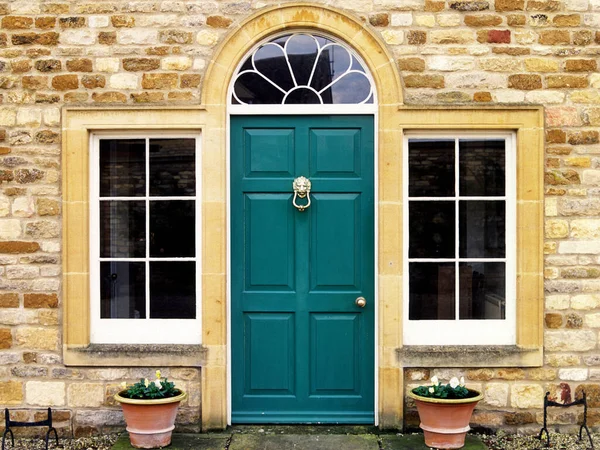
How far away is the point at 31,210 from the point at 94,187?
524 millimetres

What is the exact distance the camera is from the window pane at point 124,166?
6035mm

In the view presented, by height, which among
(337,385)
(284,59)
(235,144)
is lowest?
(337,385)

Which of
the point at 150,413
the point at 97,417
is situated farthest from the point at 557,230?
the point at 97,417

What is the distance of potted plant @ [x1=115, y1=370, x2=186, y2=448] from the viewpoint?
17.8 feet

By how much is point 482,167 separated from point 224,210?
213 centimetres

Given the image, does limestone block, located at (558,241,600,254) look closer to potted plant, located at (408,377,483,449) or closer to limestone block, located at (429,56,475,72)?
potted plant, located at (408,377,483,449)

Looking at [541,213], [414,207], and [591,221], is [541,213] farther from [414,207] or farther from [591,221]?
[414,207]

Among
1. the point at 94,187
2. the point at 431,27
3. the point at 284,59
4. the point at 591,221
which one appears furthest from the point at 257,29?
the point at 591,221

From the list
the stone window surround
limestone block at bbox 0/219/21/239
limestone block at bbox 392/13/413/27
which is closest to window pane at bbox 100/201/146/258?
the stone window surround

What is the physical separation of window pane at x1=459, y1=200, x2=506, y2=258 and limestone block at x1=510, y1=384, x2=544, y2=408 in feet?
3.49

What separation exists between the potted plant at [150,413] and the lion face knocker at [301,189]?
5.61 ft

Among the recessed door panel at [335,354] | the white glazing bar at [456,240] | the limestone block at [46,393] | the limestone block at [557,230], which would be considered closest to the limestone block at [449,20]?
the white glazing bar at [456,240]

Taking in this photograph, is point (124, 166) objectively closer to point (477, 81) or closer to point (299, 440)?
point (299, 440)

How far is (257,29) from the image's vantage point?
5.89 meters
